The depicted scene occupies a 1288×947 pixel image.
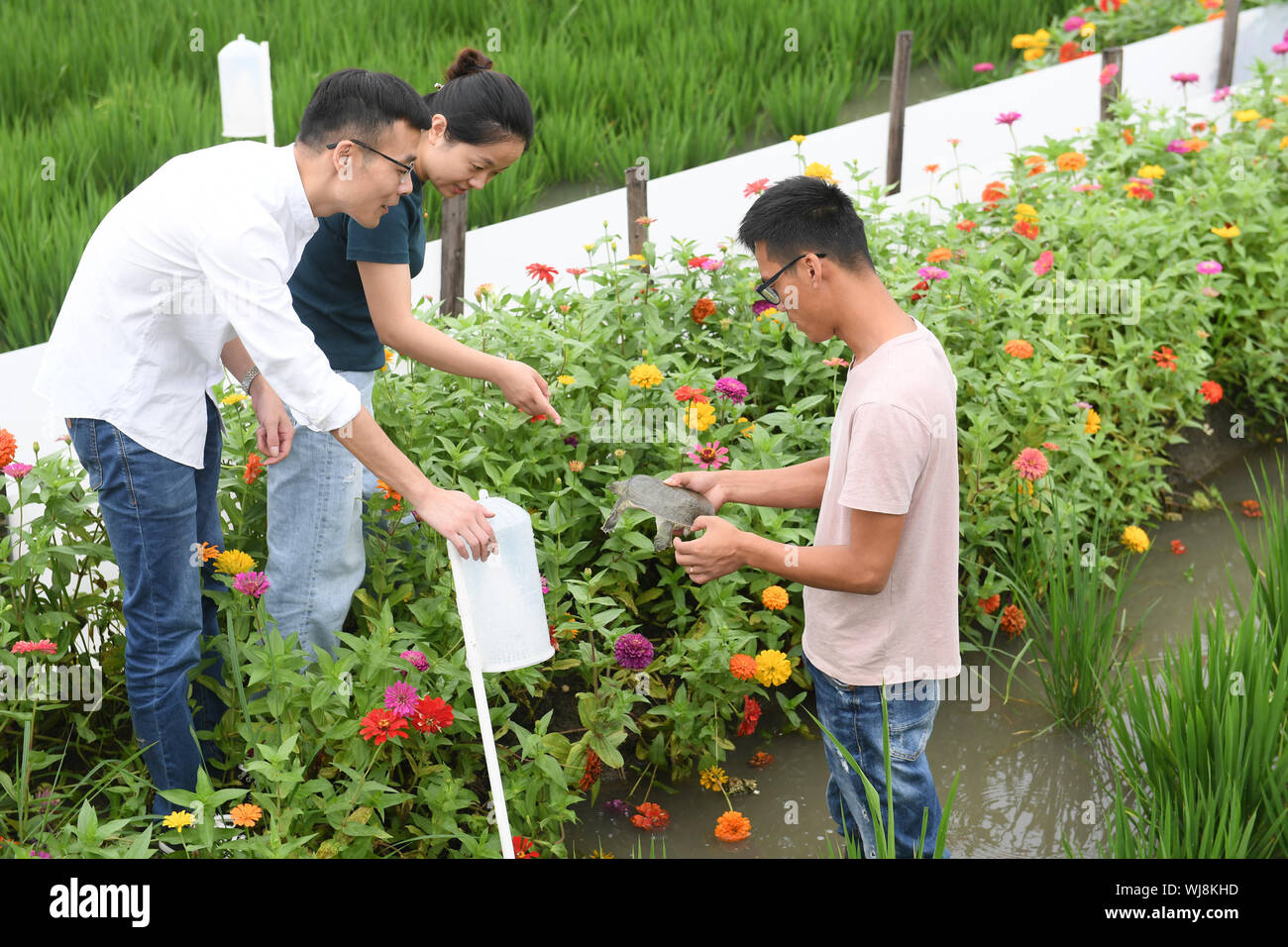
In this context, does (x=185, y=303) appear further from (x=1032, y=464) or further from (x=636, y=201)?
(x=636, y=201)

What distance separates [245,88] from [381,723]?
2748 mm

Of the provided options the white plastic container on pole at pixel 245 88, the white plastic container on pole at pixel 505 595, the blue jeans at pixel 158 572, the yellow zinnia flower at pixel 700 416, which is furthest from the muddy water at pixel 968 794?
the white plastic container on pole at pixel 245 88

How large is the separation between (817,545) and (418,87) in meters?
3.81

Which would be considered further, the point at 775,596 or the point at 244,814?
the point at 775,596

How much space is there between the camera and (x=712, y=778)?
256 cm

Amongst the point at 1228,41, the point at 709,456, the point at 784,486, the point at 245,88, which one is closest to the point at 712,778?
the point at 709,456

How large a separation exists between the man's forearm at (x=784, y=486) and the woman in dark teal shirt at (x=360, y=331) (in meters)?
0.44

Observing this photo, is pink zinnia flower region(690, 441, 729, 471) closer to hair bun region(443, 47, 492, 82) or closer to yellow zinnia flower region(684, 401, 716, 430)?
yellow zinnia flower region(684, 401, 716, 430)

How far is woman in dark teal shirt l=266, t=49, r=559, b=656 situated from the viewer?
2137 millimetres

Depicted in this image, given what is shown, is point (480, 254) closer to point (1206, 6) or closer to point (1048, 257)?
point (1048, 257)

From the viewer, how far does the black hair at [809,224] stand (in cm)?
172

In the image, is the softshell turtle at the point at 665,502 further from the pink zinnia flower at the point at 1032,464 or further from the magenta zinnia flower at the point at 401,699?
the pink zinnia flower at the point at 1032,464

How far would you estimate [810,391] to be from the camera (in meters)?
3.22
